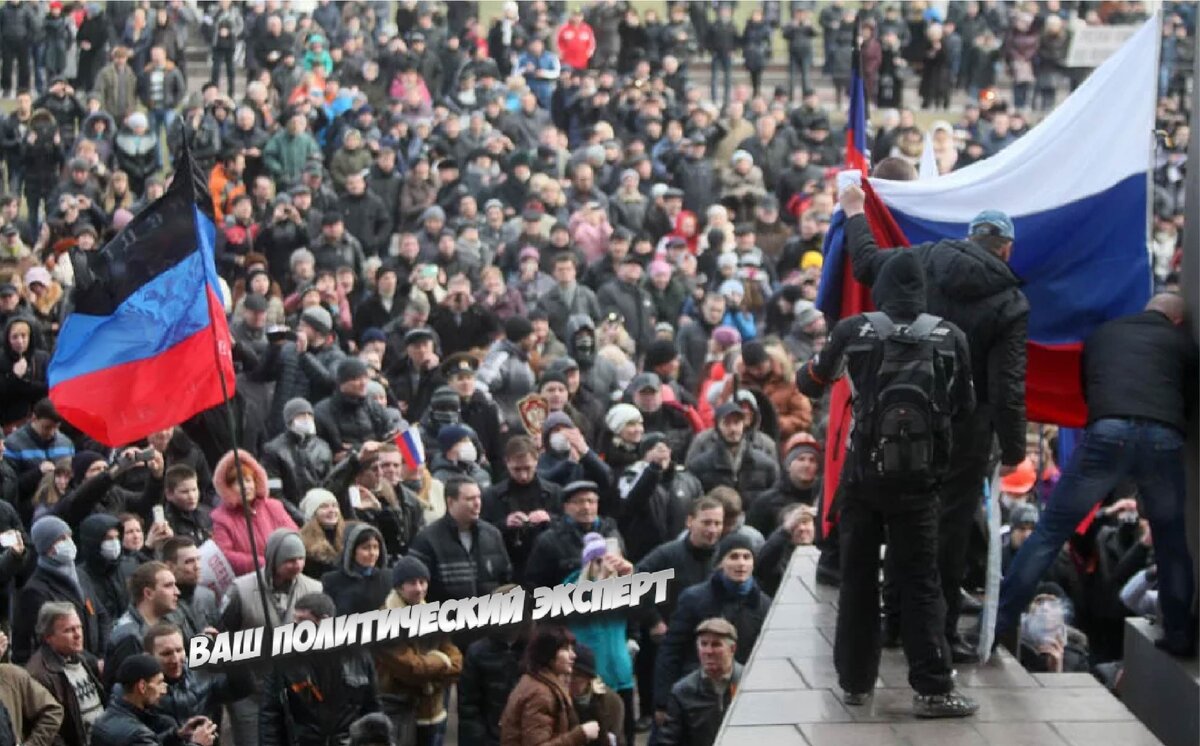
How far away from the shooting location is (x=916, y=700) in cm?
807

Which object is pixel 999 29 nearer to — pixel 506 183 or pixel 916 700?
pixel 506 183

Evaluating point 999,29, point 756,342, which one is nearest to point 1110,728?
point 756,342

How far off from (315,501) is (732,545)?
87.7 inches

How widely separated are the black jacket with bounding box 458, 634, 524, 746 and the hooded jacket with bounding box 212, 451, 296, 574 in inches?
53.0

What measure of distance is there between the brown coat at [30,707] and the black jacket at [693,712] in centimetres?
266

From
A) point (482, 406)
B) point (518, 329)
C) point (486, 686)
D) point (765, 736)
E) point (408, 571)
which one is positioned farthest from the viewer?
point (518, 329)

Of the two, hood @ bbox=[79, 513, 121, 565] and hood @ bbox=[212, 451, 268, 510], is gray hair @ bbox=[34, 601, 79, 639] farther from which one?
hood @ bbox=[212, 451, 268, 510]

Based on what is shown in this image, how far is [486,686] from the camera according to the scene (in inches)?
393

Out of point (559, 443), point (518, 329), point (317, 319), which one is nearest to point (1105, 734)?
point (559, 443)

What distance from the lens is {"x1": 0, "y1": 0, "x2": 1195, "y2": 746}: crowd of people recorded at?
9125mm

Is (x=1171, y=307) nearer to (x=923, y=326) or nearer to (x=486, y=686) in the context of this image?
(x=923, y=326)

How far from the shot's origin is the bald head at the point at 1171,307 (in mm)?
8773

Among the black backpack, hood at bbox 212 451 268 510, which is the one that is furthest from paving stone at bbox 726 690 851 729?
hood at bbox 212 451 268 510

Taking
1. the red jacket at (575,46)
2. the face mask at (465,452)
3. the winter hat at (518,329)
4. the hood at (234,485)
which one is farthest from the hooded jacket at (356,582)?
the red jacket at (575,46)
